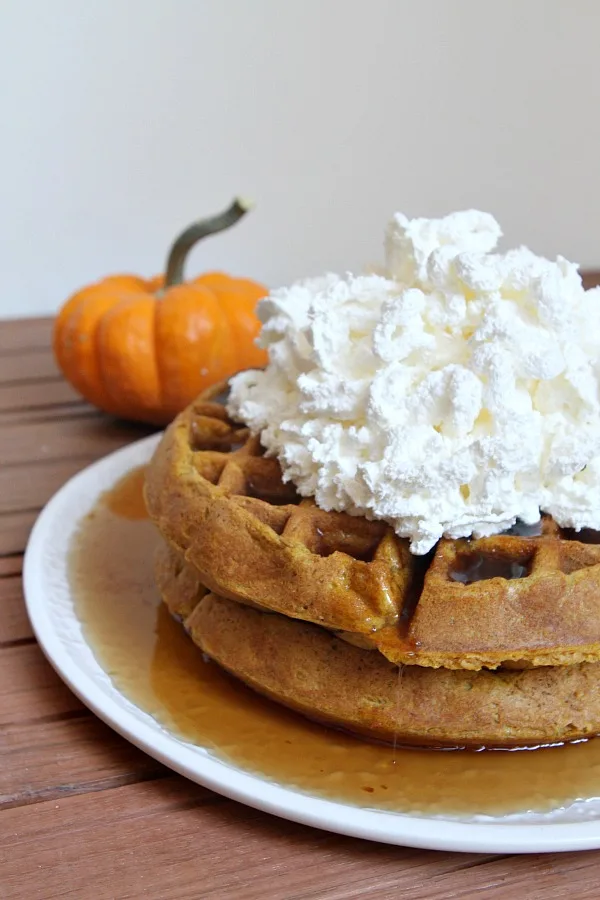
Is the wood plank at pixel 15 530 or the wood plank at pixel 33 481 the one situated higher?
the wood plank at pixel 33 481

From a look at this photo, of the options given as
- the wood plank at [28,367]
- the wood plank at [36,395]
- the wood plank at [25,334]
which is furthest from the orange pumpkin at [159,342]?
the wood plank at [25,334]

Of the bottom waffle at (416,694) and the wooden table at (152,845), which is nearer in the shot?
the wooden table at (152,845)

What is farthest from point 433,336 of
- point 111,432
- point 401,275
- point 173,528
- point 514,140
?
point 514,140

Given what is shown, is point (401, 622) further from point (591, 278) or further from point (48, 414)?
point (591, 278)

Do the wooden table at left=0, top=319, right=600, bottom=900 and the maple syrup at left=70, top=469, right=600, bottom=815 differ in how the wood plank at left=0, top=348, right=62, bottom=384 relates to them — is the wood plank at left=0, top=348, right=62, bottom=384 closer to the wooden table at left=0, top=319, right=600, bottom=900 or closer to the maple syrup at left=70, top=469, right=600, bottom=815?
the maple syrup at left=70, top=469, right=600, bottom=815

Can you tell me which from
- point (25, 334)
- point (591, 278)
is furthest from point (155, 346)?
point (591, 278)

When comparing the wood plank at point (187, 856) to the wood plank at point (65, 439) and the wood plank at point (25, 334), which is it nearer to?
the wood plank at point (65, 439)

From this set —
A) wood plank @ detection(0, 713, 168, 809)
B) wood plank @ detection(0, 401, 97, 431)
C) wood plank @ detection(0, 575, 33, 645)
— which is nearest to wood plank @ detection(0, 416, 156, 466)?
wood plank @ detection(0, 401, 97, 431)

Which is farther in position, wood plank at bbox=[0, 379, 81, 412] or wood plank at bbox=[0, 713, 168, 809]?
wood plank at bbox=[0, 379, 81, 412]
